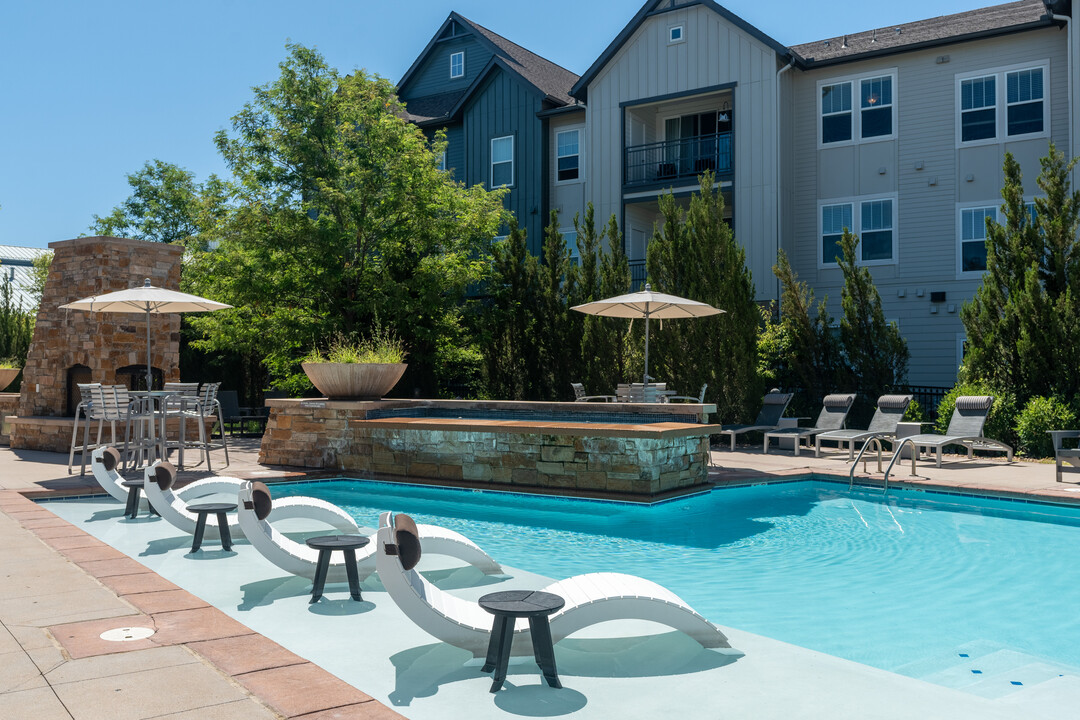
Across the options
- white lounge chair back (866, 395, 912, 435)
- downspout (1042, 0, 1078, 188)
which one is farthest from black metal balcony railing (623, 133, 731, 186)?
white lounge chair back (866, 395, 912, 435)

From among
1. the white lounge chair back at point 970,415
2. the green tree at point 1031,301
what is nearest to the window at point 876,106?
the green tree at point 1031,301

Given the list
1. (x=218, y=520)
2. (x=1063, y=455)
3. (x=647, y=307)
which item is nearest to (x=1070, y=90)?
(x=1063, y=455)

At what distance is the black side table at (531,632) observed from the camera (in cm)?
336

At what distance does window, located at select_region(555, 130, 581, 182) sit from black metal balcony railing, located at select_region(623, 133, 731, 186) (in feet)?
5.01

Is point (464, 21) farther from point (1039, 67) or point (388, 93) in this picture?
point (1039, 67)

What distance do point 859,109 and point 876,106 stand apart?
340 mm

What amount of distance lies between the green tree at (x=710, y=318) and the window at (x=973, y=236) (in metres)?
5.11

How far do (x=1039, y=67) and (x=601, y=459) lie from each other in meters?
13.6

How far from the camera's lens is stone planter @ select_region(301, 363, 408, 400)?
36.1ft

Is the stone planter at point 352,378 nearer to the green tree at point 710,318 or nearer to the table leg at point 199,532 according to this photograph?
the table leg at point 199,532

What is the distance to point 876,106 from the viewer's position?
18172 mm

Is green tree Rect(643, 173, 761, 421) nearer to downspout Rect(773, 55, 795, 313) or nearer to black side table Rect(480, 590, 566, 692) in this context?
downspout Rect(773, 55, 795, 313)

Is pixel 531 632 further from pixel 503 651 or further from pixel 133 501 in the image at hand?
pixel 133 501

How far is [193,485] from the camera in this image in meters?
7.36
